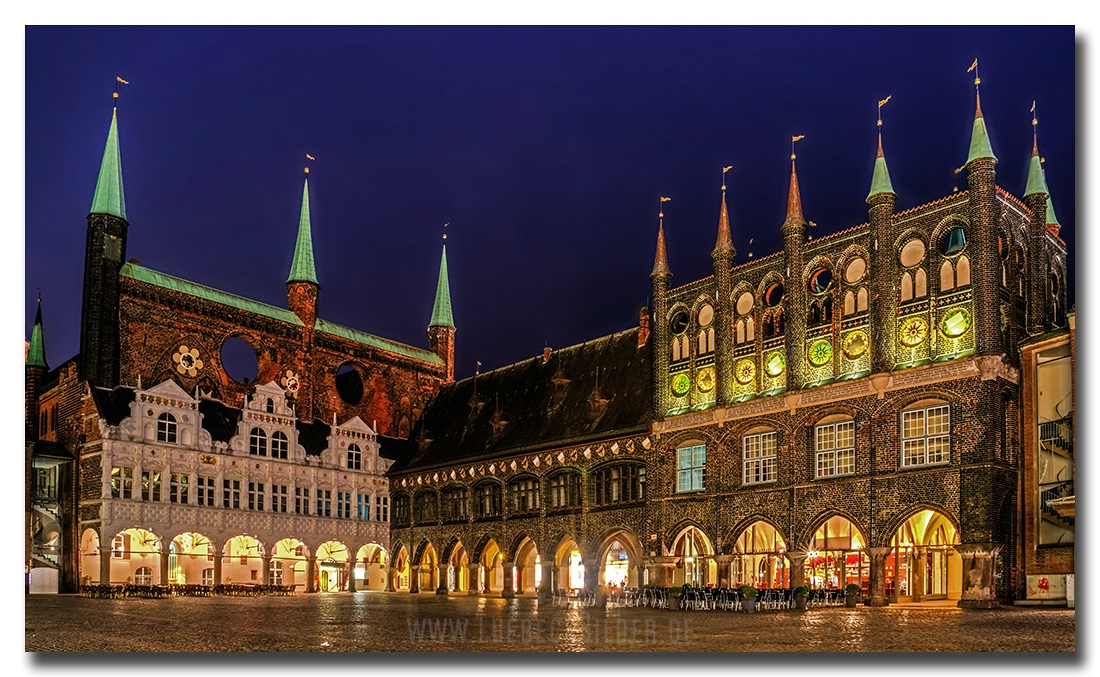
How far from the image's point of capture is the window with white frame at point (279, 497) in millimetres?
50875

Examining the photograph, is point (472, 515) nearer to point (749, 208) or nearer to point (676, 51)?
point (749, 208)

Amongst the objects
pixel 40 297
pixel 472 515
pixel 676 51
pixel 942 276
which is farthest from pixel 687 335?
pixel 40 297

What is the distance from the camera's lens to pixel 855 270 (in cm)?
3453

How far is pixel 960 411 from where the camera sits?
31.1 meters

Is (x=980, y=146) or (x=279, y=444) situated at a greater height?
(x=980, y=146)

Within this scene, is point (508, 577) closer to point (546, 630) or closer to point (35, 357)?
point (546, 630)

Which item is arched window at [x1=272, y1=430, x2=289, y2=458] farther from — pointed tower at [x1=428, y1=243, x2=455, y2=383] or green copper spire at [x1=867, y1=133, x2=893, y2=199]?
green copper spire at [x1=867, y1=133, x2=893, y2=199]

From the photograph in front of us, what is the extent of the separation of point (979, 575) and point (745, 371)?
10.3 metres

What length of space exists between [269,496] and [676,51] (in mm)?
33724

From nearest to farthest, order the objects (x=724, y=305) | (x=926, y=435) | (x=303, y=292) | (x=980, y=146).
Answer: (x=980, y=146) < (x=926, y=435) < (x=724, y=305) < (x=303, y=292)

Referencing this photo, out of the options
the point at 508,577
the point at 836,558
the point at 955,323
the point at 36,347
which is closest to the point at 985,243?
the point at 955,323

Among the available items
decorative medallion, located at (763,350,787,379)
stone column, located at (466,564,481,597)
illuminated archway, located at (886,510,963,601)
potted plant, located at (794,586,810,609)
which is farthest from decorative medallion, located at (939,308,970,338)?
stone column, located at (466,564,481,597)

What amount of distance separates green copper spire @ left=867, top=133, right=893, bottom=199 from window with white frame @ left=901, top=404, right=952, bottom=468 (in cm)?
638

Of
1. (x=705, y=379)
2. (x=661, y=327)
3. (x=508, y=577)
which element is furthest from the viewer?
(x=508, y=577)
